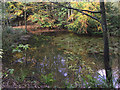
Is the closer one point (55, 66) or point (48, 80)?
point (48, 80)

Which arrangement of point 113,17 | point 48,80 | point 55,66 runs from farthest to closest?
point 113,17 → point 55,66 → point 48,80

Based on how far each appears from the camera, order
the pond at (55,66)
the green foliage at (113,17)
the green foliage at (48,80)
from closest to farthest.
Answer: the green foliage at (48,80) < the pond at (55,66) < the green foliage at (113,17)

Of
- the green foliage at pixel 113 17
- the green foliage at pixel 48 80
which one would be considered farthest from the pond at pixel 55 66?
the green foliage at pixel 113 17

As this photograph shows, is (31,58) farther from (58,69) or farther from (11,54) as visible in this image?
(58,69)

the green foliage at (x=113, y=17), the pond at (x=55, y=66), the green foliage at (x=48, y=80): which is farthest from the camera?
the green foliage at (x=113, y=17)

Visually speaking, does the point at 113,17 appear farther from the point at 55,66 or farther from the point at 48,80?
the point at 48,80

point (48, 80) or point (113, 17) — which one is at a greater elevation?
point (113, 17)

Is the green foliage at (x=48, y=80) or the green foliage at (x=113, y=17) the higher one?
the green foliage at (x=113, y=17)

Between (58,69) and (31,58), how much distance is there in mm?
1678

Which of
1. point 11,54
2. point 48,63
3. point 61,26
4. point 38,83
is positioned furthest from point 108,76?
point 61,26

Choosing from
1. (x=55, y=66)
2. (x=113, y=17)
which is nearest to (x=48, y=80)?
(x=55, y=66)

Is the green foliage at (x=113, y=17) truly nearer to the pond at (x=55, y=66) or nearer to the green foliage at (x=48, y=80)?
the pond at (x=55, y=66)

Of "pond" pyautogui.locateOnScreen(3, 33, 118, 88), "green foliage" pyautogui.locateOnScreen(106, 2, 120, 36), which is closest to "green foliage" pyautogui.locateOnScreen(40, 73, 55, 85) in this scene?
"pond" pyautogui.locateOnScreen(3, 33, 118, 88)

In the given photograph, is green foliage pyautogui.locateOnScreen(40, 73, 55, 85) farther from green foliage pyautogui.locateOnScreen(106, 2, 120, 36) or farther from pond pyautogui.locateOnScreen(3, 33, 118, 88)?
green foliage pyautogui.locateOnScreen(106, 2, 120, 36)
